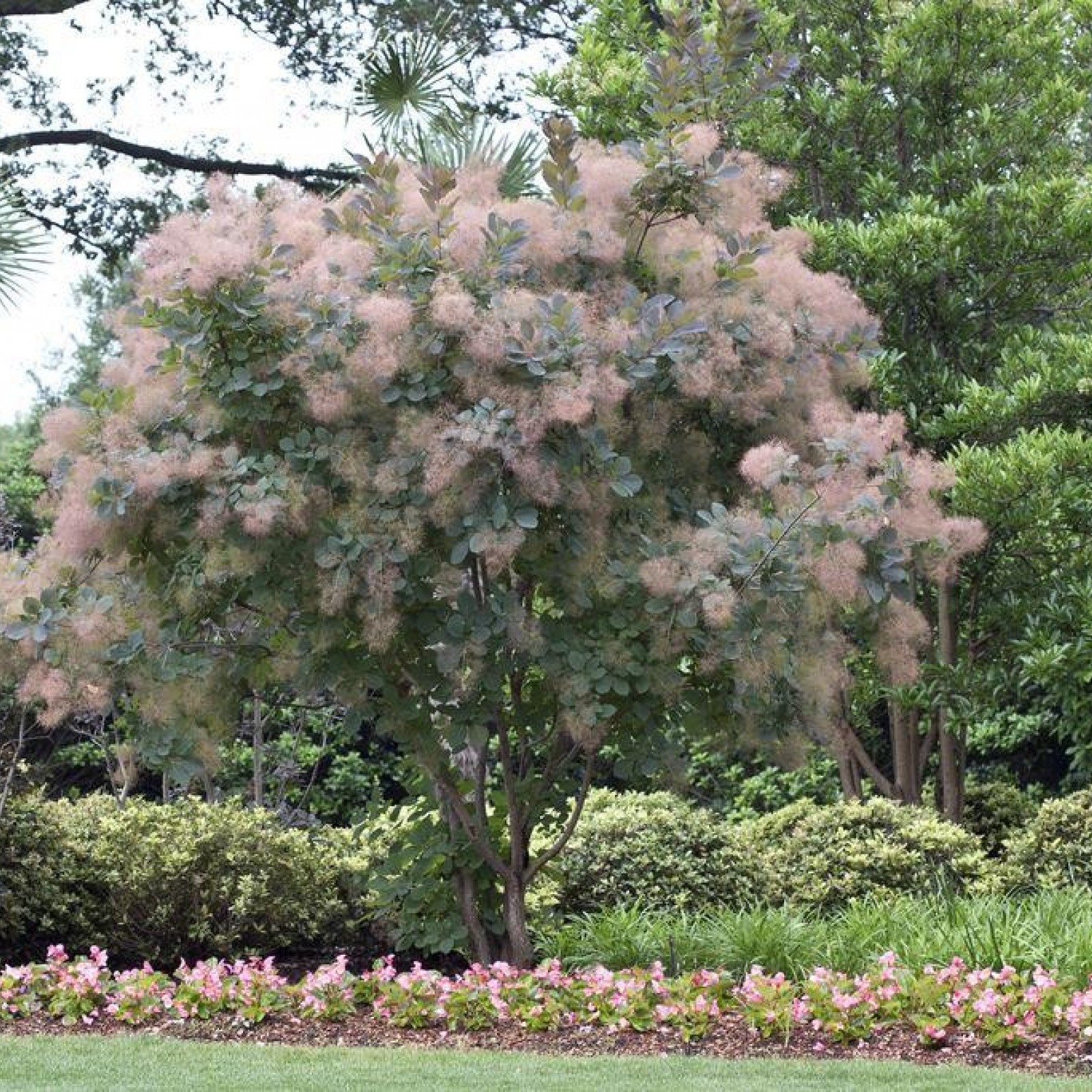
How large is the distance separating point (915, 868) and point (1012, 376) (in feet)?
9.40

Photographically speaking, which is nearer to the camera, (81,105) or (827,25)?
(827,25)

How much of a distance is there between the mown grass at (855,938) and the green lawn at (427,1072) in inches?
48.1

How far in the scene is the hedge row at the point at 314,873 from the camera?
8.62 meters

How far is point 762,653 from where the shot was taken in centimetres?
560

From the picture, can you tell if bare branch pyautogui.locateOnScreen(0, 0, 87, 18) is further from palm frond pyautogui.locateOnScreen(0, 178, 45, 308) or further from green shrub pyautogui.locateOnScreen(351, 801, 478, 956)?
green shrub pyautogui.locateOnScreen(351, 801, 478, 956)

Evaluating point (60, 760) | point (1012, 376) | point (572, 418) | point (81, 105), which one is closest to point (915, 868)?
point (1012, 376)

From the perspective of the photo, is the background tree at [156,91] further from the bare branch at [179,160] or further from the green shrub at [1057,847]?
the green shrub at [1057,847]

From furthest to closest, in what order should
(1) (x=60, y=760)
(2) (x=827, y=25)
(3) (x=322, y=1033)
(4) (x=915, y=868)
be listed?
(1) (x=60, y=760), (2) (x=827, y=25), (4) (x=915, y=868), (3) (x=322, y=1033)

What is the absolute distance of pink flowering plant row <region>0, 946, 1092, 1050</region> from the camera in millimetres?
5762

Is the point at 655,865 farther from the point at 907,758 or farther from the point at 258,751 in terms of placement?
the point at 258,751

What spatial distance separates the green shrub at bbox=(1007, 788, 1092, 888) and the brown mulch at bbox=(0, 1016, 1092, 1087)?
12.3ft

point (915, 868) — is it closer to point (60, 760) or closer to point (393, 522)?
point (393, 522)

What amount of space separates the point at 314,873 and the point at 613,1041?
11.2 feet

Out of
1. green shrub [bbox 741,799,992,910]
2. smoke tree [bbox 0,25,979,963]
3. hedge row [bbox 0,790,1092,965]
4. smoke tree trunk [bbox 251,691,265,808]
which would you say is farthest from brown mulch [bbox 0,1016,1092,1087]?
smoke tree trunk [bbox 251,691,265,808]
